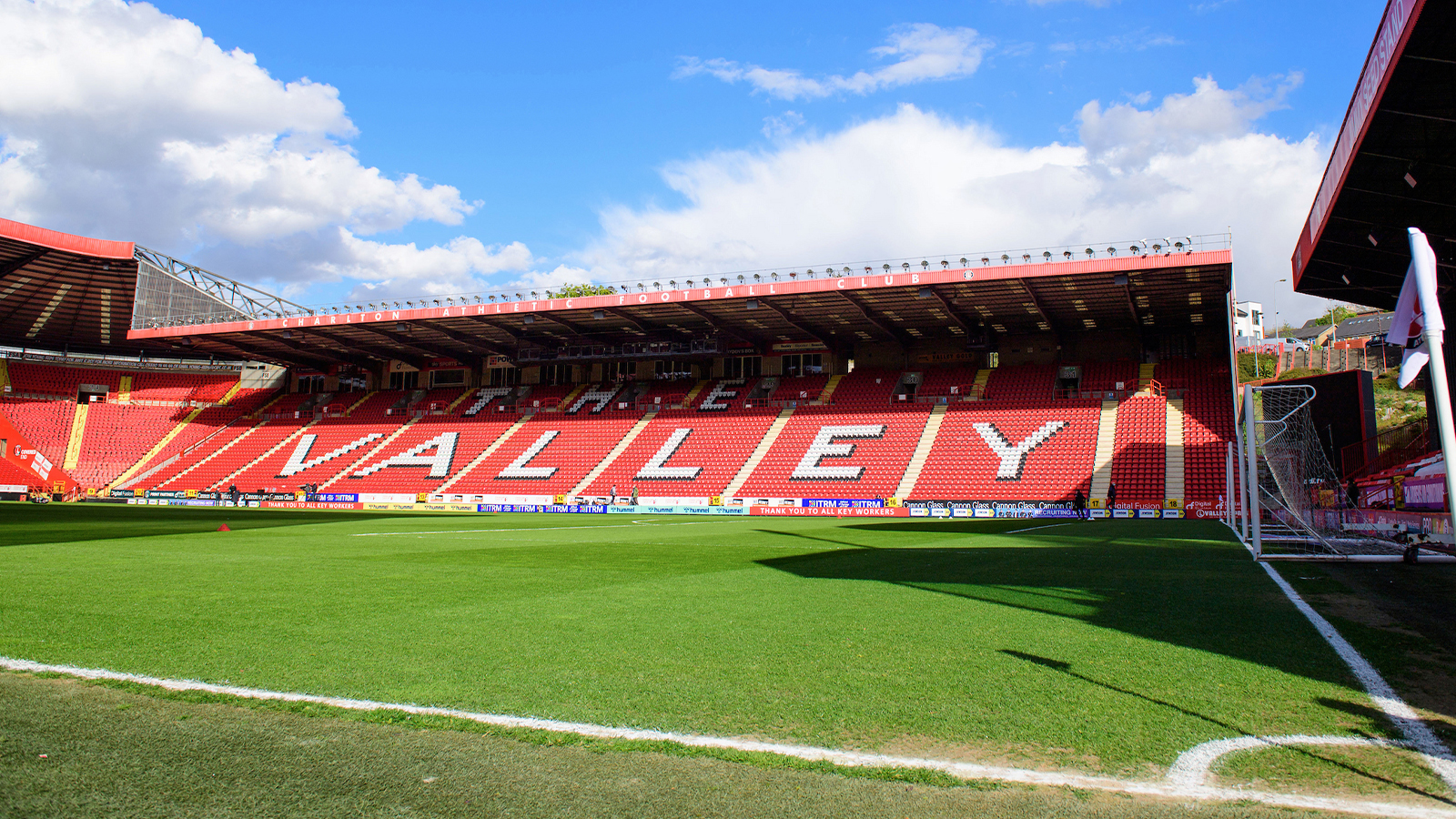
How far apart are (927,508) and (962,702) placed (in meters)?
29.7

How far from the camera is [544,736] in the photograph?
385 centimetres

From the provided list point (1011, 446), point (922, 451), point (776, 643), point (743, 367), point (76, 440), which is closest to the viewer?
point (776, 643)

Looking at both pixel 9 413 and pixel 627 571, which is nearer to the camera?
pixel 627 571

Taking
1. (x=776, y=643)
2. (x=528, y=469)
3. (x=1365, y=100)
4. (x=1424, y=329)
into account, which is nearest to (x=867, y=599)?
(x=776, y=643)

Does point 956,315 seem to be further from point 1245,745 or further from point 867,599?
point 1245,745

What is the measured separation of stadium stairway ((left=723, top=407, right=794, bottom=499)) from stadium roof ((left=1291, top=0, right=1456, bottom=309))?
22.9 meters

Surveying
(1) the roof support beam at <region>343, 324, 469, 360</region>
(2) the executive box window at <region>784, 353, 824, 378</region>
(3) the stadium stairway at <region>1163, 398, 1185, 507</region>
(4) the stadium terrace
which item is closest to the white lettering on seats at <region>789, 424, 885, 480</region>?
(4) the stadium terrace

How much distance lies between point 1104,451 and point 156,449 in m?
55.5

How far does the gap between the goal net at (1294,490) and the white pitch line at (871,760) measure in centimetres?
1098

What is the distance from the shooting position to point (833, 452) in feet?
127

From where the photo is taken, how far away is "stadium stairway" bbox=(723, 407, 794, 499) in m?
38.0

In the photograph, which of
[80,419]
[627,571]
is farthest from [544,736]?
[80,419]

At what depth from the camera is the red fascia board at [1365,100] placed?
12.9m

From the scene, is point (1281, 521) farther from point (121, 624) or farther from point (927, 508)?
point (121, 624)
